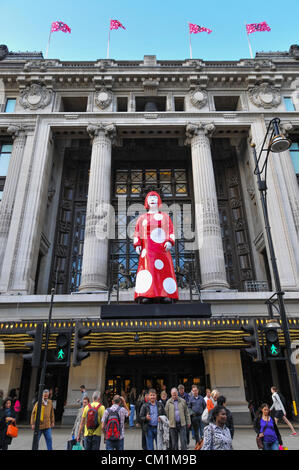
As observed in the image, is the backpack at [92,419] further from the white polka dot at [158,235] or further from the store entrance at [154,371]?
the store entrance at [154,371]

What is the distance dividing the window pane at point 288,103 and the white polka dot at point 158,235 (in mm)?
17942

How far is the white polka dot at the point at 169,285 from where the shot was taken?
49.5ft

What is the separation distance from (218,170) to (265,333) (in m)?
23.4

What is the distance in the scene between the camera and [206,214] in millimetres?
A: 21344

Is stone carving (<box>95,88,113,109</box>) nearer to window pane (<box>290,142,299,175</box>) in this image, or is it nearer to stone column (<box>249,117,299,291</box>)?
stone column (<box>249,117,299,291</box>)

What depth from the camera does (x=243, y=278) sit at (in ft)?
81.8

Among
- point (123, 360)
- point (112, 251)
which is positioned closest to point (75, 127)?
point (112, 251)

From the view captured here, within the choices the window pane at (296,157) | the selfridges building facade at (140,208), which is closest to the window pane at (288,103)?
the selfridges building facade at (140,208)

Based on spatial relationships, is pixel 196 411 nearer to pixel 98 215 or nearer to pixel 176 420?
pixel 176 420

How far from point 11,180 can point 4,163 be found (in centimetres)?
331

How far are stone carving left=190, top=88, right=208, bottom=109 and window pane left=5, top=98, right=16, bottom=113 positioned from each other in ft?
48.7

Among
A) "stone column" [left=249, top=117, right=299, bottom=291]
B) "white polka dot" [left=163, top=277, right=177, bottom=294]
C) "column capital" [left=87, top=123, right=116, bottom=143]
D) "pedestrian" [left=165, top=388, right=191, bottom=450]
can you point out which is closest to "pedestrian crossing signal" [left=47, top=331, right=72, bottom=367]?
"pedestrian" [left=165, top=388, right=191, bottom=450]

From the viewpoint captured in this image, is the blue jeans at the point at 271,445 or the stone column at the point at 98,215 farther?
the stone column at the point at 98,215

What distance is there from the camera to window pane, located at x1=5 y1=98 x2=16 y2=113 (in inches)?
1022
